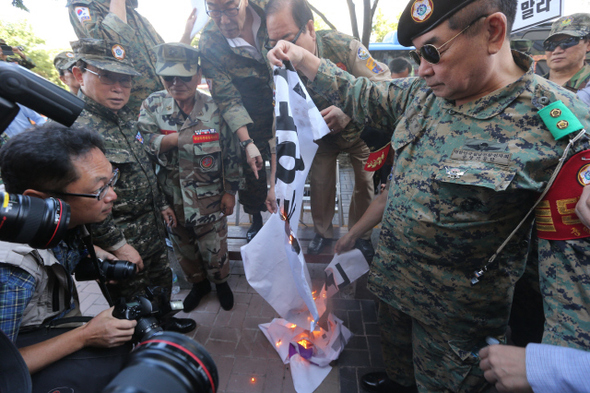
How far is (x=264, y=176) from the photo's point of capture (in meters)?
4.34

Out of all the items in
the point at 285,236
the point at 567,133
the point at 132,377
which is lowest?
the point at 285,236

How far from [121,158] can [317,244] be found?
104 inches

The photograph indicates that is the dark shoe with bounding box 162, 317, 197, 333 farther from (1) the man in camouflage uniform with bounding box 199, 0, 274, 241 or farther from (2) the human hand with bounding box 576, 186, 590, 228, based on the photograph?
(2) the human hand with bounding box 576, 186, 590, 228

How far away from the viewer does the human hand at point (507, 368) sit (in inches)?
43.2

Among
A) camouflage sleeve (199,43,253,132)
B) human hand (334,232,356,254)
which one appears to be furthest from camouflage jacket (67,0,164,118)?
human hand (334,232,356,254)

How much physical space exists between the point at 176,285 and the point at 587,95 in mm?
5506

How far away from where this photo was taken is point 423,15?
4.48 ft

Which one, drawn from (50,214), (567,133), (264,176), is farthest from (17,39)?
(567,133)

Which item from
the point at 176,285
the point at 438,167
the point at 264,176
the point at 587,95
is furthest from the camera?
the point at 264,176

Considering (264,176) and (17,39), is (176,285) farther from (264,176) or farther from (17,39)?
(17,39)

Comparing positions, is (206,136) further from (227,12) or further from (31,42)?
(31,42)

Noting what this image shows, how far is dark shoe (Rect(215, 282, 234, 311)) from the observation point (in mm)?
3464

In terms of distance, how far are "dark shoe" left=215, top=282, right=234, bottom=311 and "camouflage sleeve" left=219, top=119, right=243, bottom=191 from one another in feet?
3.99

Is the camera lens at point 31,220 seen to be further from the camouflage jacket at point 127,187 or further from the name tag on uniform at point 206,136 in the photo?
the name tag on uniform at point 206,136
